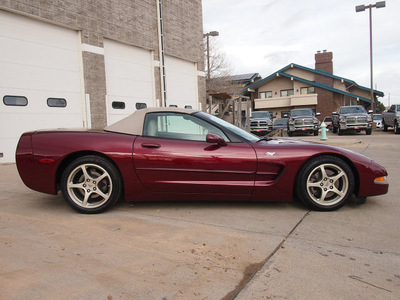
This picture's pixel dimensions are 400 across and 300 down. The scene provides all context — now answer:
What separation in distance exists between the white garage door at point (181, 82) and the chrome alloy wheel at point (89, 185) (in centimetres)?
999

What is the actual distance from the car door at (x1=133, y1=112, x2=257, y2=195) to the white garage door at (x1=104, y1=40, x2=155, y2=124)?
733 cm

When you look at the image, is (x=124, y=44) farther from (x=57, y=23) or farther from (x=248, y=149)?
(x=248, y=149)

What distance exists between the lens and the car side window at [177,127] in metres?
3.74

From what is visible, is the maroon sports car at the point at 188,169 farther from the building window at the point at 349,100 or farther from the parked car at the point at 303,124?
the building window at the point at 349,100

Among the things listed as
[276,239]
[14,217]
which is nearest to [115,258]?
[276,239]

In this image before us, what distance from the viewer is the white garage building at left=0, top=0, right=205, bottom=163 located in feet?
26.1

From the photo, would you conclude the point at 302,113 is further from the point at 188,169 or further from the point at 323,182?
the point at 188,169

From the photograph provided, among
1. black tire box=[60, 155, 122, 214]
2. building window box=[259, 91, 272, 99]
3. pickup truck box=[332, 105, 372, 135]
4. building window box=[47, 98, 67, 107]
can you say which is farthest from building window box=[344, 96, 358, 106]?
black tire box=[60, 155, 122, 214]

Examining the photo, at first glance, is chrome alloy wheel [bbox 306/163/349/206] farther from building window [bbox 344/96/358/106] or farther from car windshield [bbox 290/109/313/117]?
building window [bbox 344/96/358/106]

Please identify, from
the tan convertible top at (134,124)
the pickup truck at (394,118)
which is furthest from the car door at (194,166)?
the pickup truck at (394,118)

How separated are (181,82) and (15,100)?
24.7ft

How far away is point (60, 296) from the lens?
6.35 ft

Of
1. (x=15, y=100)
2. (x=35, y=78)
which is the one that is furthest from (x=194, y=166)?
(x=35, y=78)

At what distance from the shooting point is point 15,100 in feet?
26.2
